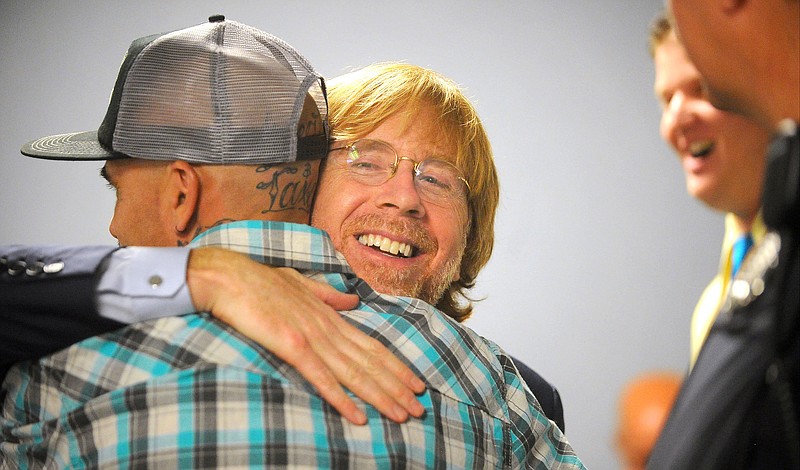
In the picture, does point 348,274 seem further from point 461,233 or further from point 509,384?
point 461,233

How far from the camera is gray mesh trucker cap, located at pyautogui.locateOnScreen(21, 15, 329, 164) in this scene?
3.99 feet

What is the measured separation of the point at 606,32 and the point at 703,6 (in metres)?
2.59

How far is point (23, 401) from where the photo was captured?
1.03 metres

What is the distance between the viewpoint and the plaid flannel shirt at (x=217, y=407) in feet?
3.10

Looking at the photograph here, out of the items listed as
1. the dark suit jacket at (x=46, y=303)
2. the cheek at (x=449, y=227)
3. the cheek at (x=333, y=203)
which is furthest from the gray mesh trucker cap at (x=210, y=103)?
the cheek at (x=449, y=227)

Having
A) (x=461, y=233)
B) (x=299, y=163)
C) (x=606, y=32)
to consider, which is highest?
(x=606, y=32)

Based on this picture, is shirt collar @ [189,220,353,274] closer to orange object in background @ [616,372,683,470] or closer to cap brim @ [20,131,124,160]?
cap brim @ [20,131,124,160]

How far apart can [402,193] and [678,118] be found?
0.95 metres

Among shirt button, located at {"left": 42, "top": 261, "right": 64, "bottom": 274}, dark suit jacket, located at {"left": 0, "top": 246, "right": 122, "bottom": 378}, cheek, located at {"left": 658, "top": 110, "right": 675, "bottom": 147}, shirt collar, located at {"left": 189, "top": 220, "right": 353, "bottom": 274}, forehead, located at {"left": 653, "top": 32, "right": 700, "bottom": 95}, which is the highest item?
forehead, located at {"left": 653, "top": 32, "right": 700, "bottom": 95}

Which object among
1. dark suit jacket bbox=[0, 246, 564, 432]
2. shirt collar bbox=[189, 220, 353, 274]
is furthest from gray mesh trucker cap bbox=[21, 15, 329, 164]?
dark suit jacket bbox=[0, 246, 564, 432]

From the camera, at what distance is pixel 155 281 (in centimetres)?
101

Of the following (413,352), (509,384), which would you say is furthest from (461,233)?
(413,352)

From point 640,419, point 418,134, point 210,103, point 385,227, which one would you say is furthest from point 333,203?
point 640,419

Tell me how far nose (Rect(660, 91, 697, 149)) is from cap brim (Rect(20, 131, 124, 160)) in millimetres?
799
